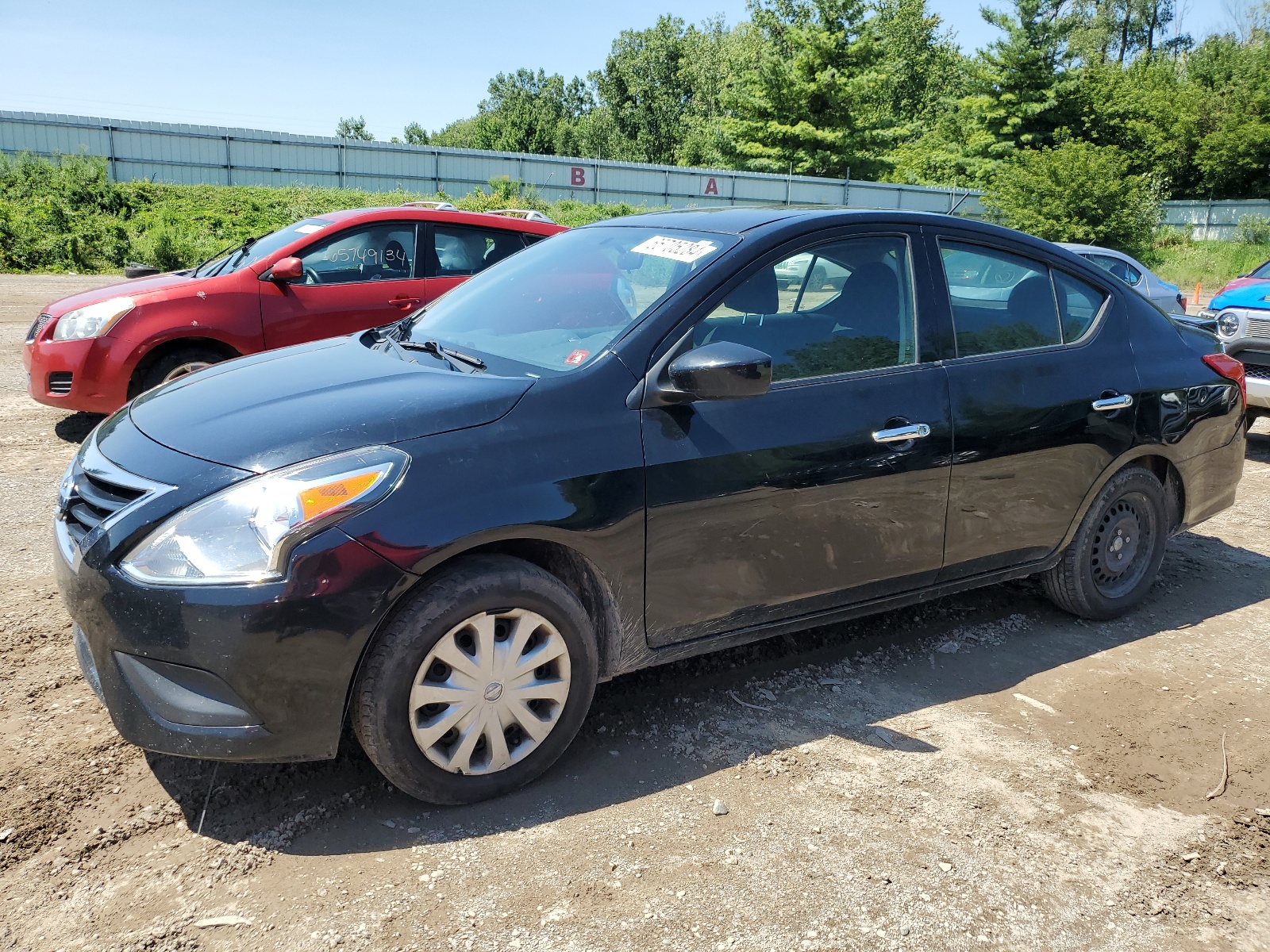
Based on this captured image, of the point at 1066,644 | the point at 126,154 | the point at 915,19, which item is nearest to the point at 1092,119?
the point at 915,19

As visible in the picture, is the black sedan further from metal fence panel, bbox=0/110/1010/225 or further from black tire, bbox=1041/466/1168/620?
metal fence panel, bbox=0/110/1010/225

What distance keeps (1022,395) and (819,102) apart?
146ft

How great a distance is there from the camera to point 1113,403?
4348mm

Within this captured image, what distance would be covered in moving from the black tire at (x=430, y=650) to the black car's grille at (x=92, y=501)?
81cm

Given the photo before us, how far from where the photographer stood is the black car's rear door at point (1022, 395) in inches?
155

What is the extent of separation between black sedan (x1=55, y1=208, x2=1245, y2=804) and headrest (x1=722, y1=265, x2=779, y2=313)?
0.04ft

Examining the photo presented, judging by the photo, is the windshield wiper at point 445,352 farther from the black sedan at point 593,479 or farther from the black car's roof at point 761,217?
the black car's roof at point 761,217

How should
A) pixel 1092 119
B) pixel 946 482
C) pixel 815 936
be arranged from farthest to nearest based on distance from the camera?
pixel 1092 119 → pixel 946 482 → pixel 815 936

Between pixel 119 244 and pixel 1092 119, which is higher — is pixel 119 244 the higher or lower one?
the lower one

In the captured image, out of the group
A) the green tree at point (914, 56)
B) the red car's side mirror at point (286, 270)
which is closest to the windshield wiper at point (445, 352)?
the red car's side mirror at point (286, 270)

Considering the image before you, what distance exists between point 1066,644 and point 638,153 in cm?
7763

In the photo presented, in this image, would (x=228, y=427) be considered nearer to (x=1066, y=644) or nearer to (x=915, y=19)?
(x=1066, y=644)

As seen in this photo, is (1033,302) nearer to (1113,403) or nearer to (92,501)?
(1113,403)

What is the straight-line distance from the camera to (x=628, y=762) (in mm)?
3352
